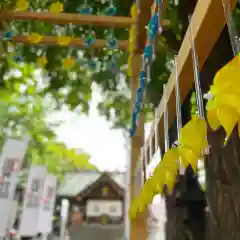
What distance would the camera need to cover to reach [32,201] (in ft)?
8.08

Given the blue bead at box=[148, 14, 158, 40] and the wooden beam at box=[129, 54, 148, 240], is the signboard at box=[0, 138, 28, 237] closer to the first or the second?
the wooden beam at box=[129, 54, 148, 240]

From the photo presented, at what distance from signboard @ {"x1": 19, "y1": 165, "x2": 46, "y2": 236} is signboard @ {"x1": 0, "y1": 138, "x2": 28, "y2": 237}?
20cm

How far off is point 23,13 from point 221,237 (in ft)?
5.28

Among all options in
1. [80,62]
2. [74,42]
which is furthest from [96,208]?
[74,42]

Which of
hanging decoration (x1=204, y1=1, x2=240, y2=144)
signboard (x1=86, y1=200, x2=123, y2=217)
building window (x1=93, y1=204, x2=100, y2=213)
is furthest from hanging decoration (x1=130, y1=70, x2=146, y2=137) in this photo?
building window (x1=93, y1=204, x2=100, y2=213)

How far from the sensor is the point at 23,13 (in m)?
2.06

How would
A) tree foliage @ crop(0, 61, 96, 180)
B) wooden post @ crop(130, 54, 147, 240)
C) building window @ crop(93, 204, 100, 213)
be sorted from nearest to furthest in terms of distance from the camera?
Answer: wooden post @ crop(130, 54, 147, 240) → tree foliage @ crop(0, 61, 96, 180) → building window @ crop(93, 204, 100, 213)

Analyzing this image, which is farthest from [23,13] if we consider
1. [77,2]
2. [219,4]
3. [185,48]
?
[219,4]

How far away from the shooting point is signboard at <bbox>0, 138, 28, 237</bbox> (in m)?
2.07

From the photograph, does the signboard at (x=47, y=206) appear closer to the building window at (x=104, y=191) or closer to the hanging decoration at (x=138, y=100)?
the hanging decoration at (x=138, y=100)

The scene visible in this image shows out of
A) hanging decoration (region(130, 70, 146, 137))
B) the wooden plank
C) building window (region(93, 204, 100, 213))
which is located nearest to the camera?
the wooden plank

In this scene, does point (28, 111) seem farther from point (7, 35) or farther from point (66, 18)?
point (66, 18)

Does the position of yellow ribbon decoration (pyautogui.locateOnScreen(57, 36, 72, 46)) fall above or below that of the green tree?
below

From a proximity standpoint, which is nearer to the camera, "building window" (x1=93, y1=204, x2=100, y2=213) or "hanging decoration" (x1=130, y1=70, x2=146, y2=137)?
"hanging decoration" (x1=130, y1=70, x2=146, y2=137)
